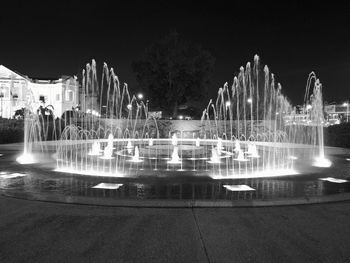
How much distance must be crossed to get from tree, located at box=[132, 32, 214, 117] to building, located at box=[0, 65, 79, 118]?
3827 cm

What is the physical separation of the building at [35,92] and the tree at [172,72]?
126ft

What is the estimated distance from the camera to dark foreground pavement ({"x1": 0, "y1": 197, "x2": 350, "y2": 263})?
16.3ft

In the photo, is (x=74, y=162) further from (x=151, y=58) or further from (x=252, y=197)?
(x=151, y=58)

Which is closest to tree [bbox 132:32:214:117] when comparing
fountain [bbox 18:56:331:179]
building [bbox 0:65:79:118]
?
fountain [bbox 18:56:331:179]

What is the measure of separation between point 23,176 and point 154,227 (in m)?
7.15

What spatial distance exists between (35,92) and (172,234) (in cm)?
9846

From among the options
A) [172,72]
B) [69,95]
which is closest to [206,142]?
[172,72]

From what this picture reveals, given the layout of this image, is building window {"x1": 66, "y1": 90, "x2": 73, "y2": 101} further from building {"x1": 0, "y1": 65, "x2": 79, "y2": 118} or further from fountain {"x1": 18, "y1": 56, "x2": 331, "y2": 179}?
fountain {"x1": 18, "y1": 56, "x2": 331, "y2": 179}

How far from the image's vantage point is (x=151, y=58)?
52.7 m

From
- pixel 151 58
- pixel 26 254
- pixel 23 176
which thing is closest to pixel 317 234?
pixel 26 254

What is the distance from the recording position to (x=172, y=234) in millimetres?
5852

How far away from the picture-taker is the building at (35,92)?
8706 centimetres

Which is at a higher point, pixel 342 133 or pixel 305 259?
pixel 342 133

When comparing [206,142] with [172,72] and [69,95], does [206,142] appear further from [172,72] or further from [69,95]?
[69,95]
